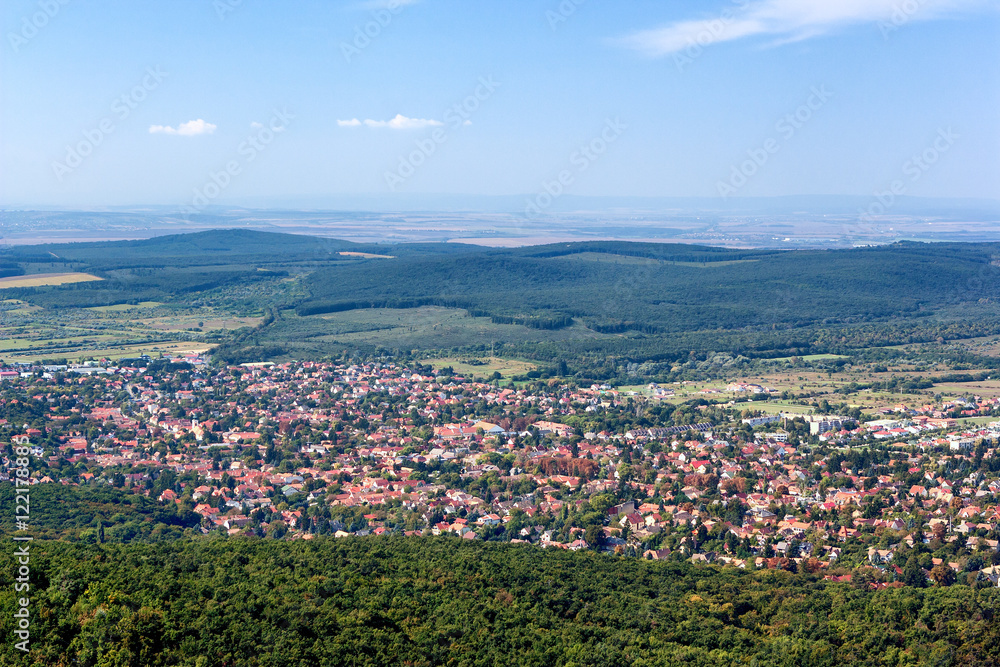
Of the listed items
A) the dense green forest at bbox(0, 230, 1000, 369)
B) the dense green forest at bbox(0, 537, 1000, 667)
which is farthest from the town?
the dense green forest at bbox(0, 230, 1000, 369)

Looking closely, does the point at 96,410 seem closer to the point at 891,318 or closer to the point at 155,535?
the point at 155,535

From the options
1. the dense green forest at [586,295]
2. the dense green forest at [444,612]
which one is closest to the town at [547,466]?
the dense green forest at [444,612]

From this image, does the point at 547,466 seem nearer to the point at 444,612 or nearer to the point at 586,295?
the point at 444,612

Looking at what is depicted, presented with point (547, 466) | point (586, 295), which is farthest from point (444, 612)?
point (586, 295)

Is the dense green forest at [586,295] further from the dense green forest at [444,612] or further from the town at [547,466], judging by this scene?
the dense green forest at [444,612]

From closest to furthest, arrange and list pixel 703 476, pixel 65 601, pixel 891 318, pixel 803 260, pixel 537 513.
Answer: pixel 65 601
pixel 537 513
pixel 703 476
pixel 891 318
pixel 803 260

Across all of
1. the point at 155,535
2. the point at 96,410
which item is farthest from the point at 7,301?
the point at 155,535

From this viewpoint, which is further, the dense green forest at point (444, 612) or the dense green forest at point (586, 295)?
the dense green forest at point (586, 295)
